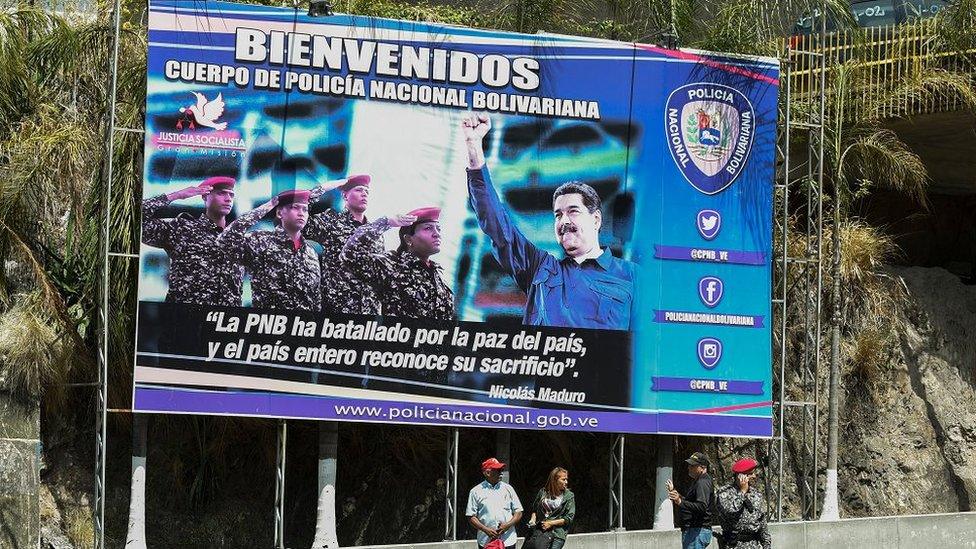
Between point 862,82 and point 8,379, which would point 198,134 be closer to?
point 8,379

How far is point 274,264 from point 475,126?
318cm

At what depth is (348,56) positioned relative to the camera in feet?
61.8

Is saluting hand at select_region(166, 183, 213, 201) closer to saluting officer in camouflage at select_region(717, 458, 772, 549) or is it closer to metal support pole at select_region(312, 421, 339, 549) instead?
metal support pole at select_region(312, 421, 339, 549)

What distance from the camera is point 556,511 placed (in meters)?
14.4

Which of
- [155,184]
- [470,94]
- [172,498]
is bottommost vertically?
[172,498]

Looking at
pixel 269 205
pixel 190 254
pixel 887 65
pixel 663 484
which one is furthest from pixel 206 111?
pixel 887 65

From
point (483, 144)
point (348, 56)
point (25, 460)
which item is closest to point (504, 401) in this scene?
point (483, 144)

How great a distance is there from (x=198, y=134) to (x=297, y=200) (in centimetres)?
143

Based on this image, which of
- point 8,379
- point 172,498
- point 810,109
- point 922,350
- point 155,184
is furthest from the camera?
point 922,350

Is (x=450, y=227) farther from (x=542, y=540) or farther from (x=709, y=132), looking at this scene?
(x=542, y=540)

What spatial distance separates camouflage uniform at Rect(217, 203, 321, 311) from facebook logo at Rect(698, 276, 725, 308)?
17.1 ft

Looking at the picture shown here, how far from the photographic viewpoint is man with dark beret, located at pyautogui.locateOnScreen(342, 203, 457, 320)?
18.8 metres

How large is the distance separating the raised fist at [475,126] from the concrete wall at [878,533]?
18.2 feet

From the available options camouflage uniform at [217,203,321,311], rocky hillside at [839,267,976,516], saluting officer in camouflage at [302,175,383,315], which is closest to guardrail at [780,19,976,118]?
rocky hillside at [839,267,976,516]
